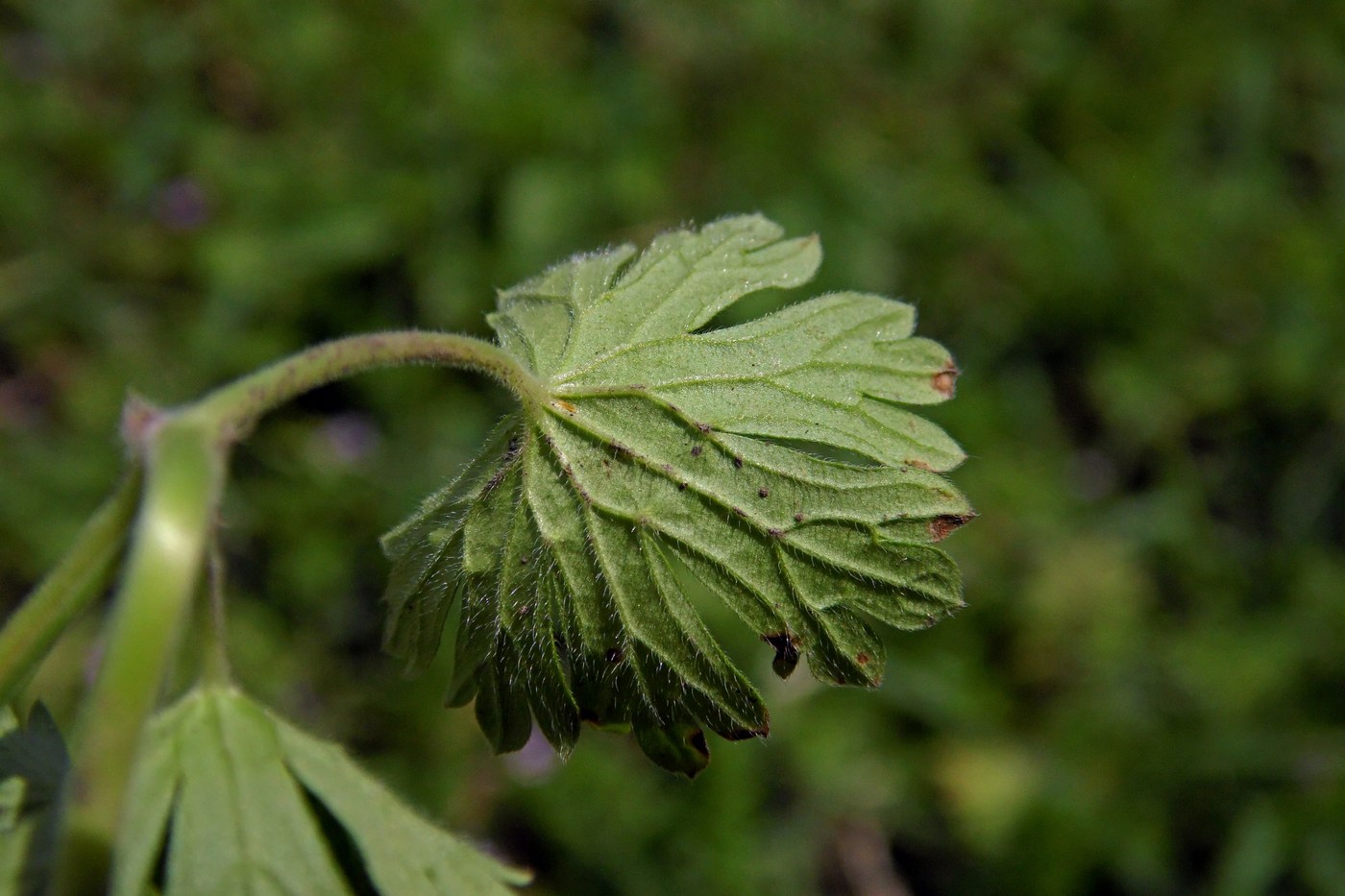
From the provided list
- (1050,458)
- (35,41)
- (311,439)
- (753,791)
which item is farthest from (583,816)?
(35,41)

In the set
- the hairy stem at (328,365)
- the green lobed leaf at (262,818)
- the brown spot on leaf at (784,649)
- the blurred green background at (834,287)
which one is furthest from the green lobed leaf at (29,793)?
the blurred green background at (834,287)

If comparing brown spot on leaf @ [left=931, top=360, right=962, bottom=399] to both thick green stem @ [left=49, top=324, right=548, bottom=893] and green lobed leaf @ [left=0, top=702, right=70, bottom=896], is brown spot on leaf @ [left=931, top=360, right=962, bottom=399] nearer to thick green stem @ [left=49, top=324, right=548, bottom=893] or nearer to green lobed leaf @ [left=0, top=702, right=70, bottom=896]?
thick green stem @ [left=49, top=324, right=548, bottom=893]

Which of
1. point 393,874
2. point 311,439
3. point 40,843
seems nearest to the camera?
point 40,843

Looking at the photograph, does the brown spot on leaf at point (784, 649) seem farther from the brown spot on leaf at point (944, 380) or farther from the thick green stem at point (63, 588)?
the thick green stem at point (63, 588)

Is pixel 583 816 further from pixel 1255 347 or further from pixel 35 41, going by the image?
pixel 35 41

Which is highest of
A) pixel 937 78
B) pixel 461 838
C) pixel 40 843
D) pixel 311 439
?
pixel 937 78

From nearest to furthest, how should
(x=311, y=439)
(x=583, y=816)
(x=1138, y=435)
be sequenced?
(x=583, y=816) → (x=311, y=439) → (x=1138, y=435)

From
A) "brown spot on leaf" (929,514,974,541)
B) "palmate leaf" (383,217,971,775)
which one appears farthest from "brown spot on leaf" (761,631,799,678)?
"brown spot on leaf" (929,514,974,541)
